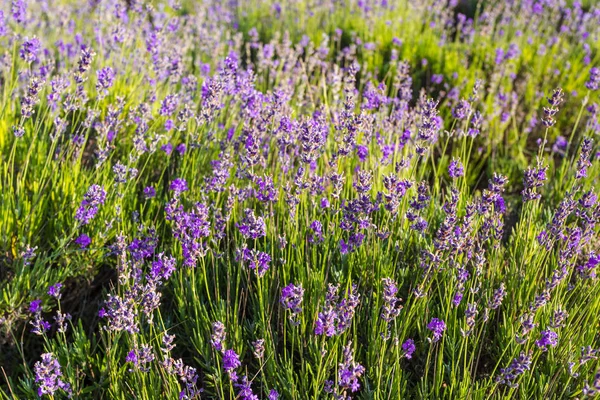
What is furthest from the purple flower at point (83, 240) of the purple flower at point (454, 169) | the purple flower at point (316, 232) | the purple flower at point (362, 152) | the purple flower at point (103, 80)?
the purple flower at point (454, 169)

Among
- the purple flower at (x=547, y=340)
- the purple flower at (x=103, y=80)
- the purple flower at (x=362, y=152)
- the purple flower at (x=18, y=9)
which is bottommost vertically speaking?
the purple flower at (x=547, y=340)

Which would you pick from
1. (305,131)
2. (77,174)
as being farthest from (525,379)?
(77,174)

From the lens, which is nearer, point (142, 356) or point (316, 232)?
point (142, 356)

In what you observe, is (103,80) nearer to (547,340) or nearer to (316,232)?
(316,232)

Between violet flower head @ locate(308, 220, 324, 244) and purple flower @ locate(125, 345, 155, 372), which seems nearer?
Result: purple flower @ locate(125, 345, 155, 372)

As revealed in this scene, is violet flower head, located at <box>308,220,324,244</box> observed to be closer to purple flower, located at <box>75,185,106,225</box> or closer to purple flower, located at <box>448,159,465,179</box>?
purple flower, located at <box>448,159,465,179</box>

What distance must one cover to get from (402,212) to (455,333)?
63 cm

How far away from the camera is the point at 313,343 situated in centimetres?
207

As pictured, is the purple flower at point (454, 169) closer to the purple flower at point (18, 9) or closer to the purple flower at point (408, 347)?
the purple flower at point (408, 347)

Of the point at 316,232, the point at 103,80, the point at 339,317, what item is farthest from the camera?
the point at 103,80

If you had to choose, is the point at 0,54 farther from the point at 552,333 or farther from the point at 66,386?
the point at 552,333

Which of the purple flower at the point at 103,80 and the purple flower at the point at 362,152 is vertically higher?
the purple flower at the point at 103,80

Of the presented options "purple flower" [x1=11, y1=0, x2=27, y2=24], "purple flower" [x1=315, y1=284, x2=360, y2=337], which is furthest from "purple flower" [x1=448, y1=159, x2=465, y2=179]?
"purple flower" [x1=11, y1=0, x2=27, y2=24]

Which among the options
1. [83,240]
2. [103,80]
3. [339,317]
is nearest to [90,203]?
[83,240]
